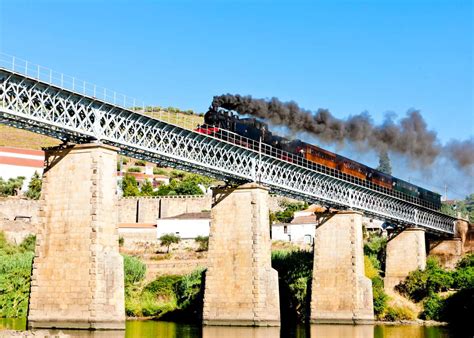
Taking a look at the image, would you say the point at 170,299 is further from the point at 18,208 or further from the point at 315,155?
the point at 18,208

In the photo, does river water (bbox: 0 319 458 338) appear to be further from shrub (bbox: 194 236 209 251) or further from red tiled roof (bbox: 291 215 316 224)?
red tiled roof (bbox: 291 215 316 224)

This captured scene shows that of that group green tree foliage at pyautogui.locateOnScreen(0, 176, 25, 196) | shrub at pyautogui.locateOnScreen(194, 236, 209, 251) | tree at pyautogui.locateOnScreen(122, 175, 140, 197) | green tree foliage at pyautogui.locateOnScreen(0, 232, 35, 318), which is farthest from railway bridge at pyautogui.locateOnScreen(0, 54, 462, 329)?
green tree foliage at pyautogui.locateOnScreen(0, 176, 25, 196)

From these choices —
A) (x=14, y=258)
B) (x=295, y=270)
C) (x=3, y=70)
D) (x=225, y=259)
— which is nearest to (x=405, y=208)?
(x=295, y=270)

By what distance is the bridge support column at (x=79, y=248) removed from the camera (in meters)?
37.3

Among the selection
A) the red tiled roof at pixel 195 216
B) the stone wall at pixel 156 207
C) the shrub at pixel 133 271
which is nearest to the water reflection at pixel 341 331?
the shrub at pixel 133 271

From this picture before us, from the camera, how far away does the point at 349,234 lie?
62562 mm

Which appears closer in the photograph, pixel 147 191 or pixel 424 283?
pixel 424 283

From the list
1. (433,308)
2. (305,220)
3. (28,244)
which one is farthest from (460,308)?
(28,244)

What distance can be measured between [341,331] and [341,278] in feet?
27.5

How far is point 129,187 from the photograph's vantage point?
121438 mm

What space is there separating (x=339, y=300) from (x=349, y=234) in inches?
212

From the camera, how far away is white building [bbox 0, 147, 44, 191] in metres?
117

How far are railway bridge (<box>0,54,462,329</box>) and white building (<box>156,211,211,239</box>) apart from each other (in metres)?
24.4

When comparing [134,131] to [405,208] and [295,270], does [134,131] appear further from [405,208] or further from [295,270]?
[405,208]
